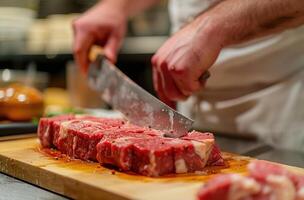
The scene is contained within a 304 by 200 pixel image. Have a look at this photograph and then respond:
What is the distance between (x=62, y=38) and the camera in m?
3.72

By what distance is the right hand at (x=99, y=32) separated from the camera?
6.89 feet

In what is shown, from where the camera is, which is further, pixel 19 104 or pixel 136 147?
pixel 19 104

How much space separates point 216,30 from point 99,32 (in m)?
0.73

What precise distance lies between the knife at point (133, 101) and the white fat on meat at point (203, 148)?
10cm

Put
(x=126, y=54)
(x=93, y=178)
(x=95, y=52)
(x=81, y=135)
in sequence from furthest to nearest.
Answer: (x=126, y=54) → (x=95, y=52) → (x=81, y=135) → (x=93, y=178)

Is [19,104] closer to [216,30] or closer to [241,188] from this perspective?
[216,30]

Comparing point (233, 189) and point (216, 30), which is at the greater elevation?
point (216, 30)

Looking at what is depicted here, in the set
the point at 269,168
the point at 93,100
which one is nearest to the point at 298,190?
the point at 269,168

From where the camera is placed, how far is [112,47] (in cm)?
213

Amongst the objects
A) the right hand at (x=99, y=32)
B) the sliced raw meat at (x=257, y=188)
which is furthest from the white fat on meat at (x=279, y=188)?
the right hand at (x=99, y=32)

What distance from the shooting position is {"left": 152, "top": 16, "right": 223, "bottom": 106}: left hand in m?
1.53

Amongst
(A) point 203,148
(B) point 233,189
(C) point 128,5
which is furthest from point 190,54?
(C) point 128,5

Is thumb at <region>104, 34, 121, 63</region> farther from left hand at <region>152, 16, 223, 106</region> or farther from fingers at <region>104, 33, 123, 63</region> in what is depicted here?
left hand at <region>152, 16, 223, 106</region>

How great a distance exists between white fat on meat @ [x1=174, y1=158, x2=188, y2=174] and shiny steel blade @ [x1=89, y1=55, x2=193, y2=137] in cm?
15
